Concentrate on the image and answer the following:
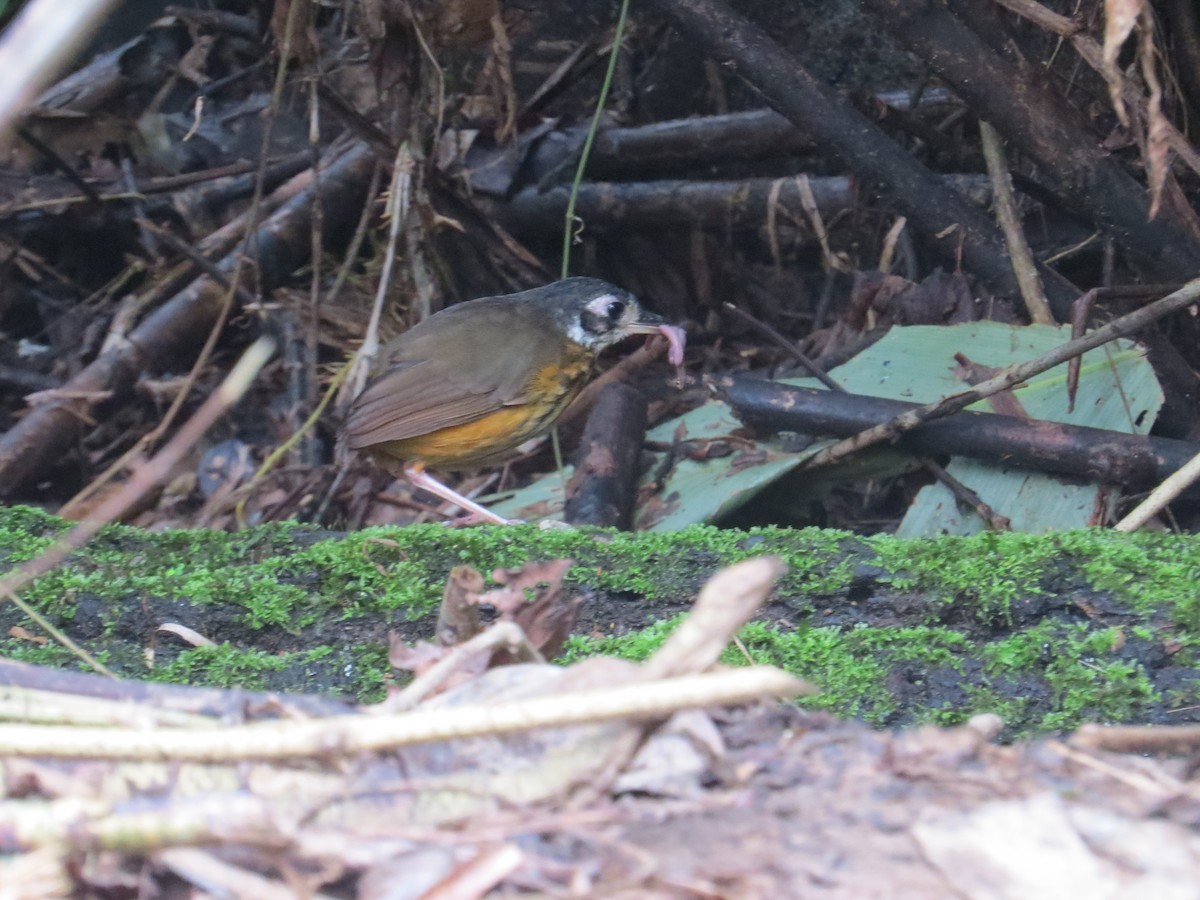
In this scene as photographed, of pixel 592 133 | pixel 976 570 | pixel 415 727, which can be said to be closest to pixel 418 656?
pixel 415 727

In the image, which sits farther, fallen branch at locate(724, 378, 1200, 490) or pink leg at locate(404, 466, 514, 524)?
pink leg at locate(404, 466, 514, 524)

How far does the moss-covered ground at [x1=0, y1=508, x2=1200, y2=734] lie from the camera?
2.46 m

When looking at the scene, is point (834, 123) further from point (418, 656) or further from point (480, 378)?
point (418, 656)

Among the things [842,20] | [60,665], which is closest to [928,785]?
[60,665]

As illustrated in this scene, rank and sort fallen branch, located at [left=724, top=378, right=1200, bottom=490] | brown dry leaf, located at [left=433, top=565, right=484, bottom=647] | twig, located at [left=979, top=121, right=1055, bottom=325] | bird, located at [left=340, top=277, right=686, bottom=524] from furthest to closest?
bird, located at [left=340, top=277, right=686, bottom=524]
twig, located at [left=979, top=121, right=1055, bottom=325]
fallen branch, located at [left=724, top=378, right=1200, bottom=490]
brown dry leaf, located at [left=433, top=565, right=484, bottom=647]

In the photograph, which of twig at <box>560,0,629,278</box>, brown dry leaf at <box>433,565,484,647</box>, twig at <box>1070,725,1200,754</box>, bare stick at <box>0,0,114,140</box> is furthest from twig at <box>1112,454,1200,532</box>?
bare stick at <box>0,0,114,140</box>

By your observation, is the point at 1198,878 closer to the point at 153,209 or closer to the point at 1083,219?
the point at 1083,219

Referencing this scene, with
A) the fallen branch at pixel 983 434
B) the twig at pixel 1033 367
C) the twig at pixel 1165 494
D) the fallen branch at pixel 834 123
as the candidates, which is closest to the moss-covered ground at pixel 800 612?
the twig at pixel 1165 494

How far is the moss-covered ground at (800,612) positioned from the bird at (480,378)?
1.59 m

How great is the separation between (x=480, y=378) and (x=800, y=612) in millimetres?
2230

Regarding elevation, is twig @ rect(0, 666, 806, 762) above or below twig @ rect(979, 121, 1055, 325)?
above

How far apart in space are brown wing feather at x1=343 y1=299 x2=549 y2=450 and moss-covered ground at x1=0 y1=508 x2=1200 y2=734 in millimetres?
1602

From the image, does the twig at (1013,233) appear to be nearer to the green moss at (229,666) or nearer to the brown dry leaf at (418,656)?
the green moss at (229,666)

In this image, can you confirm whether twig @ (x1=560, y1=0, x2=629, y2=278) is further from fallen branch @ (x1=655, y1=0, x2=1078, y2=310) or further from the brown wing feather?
the brown wing feather
